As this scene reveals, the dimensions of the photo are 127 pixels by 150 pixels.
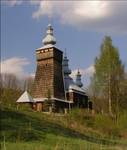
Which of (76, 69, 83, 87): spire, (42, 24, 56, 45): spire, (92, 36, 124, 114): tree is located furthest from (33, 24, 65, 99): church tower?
(76, 69, 83, 87): spire

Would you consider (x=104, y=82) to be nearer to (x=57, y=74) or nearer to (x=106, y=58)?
(x=106, y=58)

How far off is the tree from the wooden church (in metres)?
4.96

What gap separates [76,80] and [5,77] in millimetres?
25044

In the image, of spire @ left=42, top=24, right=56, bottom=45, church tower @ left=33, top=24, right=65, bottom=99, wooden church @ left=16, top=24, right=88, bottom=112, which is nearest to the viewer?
wooden church @ left=16, top=24, right=88, bottom=112

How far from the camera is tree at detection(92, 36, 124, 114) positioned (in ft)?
155

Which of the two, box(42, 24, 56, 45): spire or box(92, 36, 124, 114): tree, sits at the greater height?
box(42, 24, 56, 45): spire

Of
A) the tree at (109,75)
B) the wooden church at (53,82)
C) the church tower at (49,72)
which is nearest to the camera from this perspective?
the tree at (109,75)

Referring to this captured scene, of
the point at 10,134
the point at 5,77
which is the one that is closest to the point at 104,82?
the point at 10,134

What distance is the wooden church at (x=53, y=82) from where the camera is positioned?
163 ft

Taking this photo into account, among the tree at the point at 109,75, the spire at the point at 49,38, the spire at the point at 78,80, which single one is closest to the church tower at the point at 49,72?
the spire at the point at 49,38

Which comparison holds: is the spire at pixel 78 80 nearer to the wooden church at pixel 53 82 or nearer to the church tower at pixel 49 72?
the wooden church at pixel 53 82

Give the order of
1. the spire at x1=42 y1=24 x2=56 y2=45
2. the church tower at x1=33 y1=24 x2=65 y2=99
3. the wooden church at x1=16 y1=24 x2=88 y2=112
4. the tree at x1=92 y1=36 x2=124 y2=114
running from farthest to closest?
the spire at x1=42 y1=24 x2=56 y2=45
the church tower at x1=33 y1=24 x2=65 y2=99
the wooden church at x1=16 y1=24 x2=88 y2=112
the tree at x1=92 y1=36 x2=124 y2=114

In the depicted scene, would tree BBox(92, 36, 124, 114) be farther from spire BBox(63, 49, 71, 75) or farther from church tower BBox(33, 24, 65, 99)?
spire BBox(63, 49, 71, 75)

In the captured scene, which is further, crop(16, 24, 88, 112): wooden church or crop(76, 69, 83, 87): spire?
crop(76, 69, 83, 87): spire
